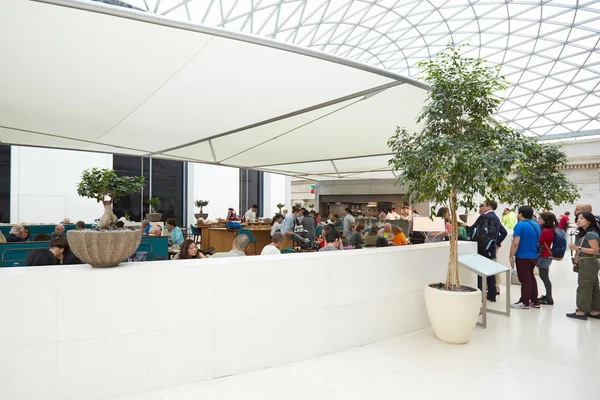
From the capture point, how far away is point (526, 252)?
5293 millimetres

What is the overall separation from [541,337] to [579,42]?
17603 millimetres

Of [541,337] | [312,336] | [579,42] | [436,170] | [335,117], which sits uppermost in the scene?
[579,42]

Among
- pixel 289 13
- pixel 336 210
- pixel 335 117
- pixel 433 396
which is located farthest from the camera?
pixel 336 210

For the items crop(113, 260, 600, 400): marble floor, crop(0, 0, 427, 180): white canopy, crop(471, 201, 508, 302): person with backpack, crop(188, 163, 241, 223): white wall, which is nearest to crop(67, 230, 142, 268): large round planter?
crop(113, 260, 600, 400): marble floor

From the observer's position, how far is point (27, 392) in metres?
2.24

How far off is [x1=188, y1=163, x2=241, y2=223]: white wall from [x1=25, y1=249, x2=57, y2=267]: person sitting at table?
51.7 ft

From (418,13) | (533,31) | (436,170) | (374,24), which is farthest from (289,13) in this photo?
(436,170)

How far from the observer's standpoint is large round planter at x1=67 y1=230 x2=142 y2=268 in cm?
238

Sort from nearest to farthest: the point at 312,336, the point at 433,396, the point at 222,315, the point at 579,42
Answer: the point at 433,396 < the point at 222,315 < the point at 312,336 < the point at 579,42

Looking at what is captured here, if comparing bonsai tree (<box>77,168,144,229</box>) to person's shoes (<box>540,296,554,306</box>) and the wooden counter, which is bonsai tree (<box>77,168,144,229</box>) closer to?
person's shoes (<box>540,296,554,306</box>)

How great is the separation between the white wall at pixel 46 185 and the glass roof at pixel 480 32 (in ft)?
24.5

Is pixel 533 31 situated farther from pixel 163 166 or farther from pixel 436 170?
pixel 163 166

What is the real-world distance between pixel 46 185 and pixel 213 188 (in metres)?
7.89

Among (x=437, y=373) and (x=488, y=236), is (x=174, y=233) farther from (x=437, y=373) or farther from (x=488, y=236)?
(x=488, y=236)
